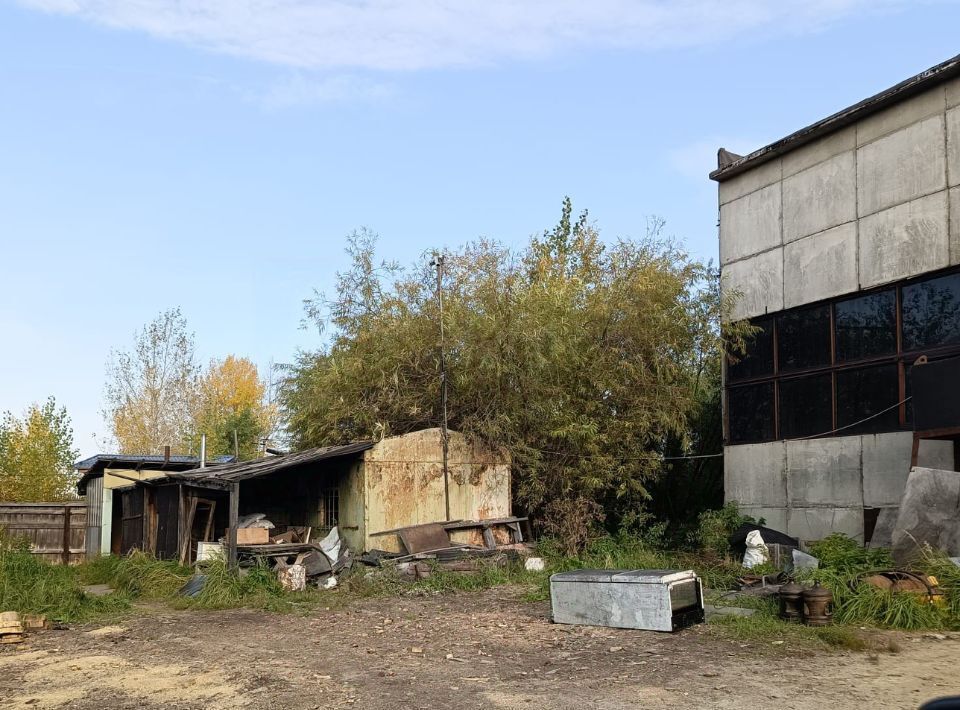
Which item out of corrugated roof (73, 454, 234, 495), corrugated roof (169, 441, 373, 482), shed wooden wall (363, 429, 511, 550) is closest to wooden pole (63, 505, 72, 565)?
corrugated roof (73, 454, 234, 495)

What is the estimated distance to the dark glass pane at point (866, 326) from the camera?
14125 millimetres

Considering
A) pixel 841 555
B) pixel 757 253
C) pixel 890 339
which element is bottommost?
pixel 841 555

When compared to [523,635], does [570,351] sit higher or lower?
higher

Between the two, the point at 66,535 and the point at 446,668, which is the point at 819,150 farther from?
the point at 66,535

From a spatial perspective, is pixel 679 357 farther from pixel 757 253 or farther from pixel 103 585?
pixel 103 585

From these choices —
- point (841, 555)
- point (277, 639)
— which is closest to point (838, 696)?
point (841, 555)

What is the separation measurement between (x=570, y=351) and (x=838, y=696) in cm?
980

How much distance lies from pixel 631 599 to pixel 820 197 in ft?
28.7

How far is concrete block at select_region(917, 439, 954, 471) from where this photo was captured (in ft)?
42.4

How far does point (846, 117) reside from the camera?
14.8 meters

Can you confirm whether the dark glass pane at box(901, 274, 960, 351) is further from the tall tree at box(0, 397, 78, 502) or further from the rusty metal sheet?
the tall tree at box(0, 397, 78, 502)

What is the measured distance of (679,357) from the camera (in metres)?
17.4

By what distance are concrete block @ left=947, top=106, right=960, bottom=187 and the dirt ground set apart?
7156 mm

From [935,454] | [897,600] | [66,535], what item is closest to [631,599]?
[897,600]
